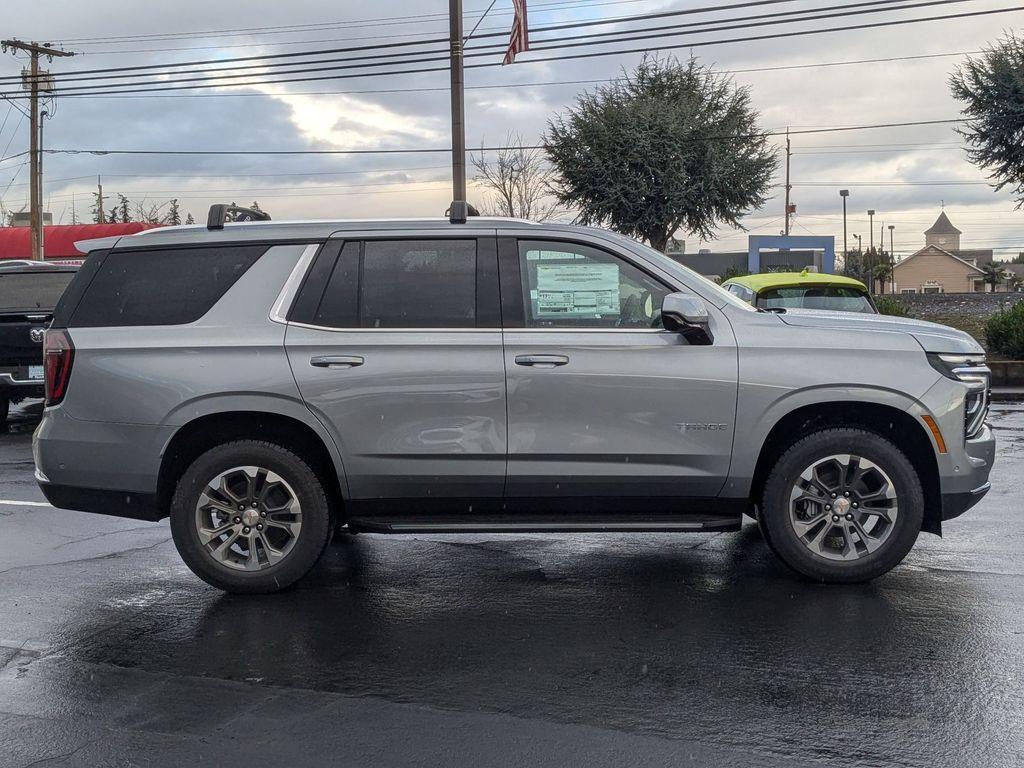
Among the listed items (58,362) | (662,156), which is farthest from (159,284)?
(662,156)

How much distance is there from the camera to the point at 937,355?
5.59 meters

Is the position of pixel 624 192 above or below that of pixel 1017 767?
above

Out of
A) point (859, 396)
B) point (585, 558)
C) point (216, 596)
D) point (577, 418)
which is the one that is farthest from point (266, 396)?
point (859, 396)

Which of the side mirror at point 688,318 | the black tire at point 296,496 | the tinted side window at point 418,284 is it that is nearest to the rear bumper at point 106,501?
the black tire at point 296,496

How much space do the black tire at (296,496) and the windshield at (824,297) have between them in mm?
8111

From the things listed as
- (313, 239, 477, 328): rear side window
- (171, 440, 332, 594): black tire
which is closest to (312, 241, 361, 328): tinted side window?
(313, 239, 477, 328): rear side window

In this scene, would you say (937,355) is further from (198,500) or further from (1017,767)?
(198,500)

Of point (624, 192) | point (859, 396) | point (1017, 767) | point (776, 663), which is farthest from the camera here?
point (624, 192)

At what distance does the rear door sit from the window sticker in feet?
0.87

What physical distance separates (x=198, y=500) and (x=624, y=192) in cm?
3331

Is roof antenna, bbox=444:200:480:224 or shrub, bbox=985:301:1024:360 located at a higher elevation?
roof antenna, bbox=444:200:480:224

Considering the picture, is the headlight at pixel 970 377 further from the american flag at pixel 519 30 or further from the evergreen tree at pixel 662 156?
the evergreen tree at pixel 662 156

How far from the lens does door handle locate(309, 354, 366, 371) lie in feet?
18.2

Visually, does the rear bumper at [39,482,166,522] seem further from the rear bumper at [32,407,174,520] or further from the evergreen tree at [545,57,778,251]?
the evergreen tree at [545,57,778,251]
